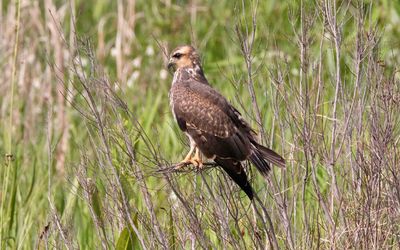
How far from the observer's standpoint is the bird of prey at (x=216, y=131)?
5113 millimetres

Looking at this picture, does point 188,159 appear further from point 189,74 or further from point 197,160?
point 189,74

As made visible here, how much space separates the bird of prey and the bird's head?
10 cm

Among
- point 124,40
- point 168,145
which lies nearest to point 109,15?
point 124,40

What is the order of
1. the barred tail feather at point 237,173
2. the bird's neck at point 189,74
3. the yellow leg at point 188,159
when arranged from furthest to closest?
the bird's neck at point 189,74, the yellow leg at point 188,159, the barred tail feather at point 237,173

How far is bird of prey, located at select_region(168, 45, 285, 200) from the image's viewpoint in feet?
16.8

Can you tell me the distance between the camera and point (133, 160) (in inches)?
198

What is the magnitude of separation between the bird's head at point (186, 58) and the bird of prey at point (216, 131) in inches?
3.8

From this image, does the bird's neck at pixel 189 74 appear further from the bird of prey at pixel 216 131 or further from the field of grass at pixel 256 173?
the field of grass at pixel 256 173

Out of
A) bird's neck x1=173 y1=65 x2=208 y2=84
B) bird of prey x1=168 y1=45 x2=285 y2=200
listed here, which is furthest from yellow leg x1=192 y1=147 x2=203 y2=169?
bird's neck x1=173 y1=65 x2=208 y2=84

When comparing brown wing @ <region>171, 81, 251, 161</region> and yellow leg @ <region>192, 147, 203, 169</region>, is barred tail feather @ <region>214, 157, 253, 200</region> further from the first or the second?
yellow leg @ <region>192, 147, 203, 169</region>

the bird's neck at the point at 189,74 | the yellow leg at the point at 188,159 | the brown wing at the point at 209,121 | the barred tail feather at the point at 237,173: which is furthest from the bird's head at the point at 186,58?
the barred tail feather at the point at 237,173

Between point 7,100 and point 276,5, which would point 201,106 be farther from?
point 276,5

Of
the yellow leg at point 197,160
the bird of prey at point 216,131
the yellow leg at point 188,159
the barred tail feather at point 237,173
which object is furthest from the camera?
the yellow leg at point 197,160

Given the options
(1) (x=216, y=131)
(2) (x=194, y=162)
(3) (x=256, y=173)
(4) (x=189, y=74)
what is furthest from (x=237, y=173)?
(4) (x=189, y=74)
